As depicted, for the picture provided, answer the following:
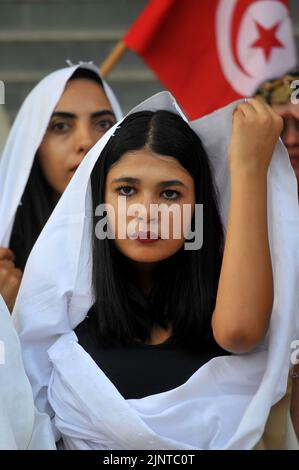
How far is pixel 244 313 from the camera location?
3.04m

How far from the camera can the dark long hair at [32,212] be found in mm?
4297

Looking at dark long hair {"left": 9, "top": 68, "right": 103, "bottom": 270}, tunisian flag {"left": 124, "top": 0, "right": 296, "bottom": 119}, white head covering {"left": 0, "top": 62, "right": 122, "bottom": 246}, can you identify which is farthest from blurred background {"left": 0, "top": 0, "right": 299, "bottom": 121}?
dark long hair {"left": 9, "top": 68, "right": 103, "bottom": 270}

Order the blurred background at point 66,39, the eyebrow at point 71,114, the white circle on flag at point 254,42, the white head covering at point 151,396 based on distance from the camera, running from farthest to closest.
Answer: the blurred background at point 66,39 < the white circle on flag at point 254,42 < the eyebrow at point 71,114 < the white head covering at point 151,396

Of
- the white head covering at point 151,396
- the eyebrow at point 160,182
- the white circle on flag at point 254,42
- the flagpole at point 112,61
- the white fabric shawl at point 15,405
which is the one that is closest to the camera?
the white fabric shawl at point 15,405

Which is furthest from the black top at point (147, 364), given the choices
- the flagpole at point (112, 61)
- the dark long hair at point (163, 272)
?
the flagpole at point (112, 61)

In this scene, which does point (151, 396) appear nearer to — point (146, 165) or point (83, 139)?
point (146, 165)

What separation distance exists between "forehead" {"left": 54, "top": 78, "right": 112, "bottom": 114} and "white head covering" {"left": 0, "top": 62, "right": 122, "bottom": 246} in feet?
0.09

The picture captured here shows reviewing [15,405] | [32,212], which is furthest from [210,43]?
[15,405]

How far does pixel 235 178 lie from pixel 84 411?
0.75 meters

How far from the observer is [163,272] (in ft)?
11.1

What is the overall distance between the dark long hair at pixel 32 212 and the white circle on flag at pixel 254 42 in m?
1.13

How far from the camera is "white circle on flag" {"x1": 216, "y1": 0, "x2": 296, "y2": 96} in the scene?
17.4ft

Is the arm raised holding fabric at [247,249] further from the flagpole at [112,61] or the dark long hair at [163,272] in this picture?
the flagpole at [112,61]

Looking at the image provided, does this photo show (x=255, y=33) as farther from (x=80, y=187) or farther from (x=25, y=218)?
(x=80, y=187)
